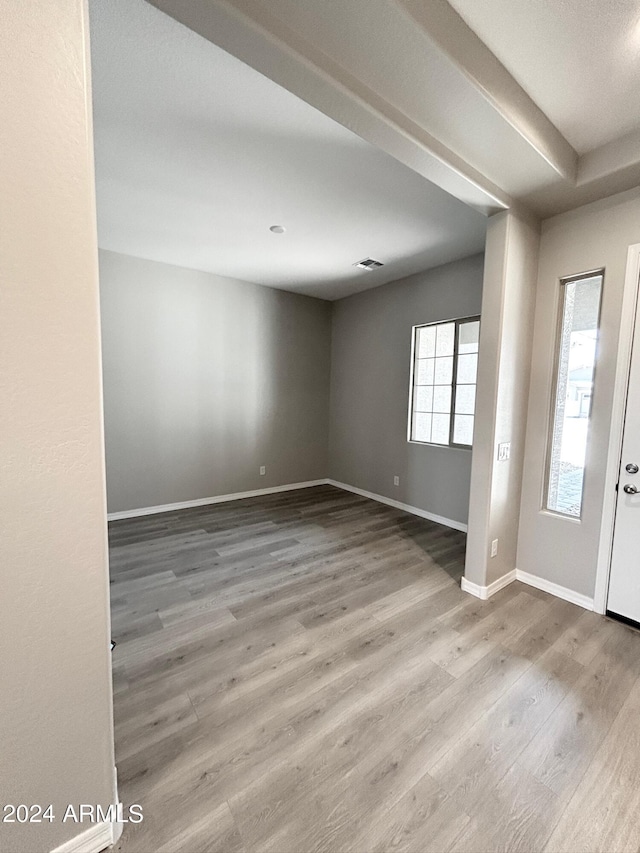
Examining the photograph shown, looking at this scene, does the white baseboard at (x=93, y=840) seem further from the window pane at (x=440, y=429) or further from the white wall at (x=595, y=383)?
the window pane at (x=440, y=429)

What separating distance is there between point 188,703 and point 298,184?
297cm

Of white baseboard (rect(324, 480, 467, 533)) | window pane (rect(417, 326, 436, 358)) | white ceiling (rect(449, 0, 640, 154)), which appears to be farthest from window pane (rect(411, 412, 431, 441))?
white ceiling (rect(449, 0, 640, 154))

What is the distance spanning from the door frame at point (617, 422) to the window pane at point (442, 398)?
1.75 metres

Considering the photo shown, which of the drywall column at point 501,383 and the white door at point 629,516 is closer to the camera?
the white door at point 629,516

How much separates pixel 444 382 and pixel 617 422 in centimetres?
187

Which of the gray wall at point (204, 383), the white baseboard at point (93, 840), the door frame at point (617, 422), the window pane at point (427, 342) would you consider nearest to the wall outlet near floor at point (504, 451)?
the door frame at point (617, 422)

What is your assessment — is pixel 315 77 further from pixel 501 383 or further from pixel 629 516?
pixel 629 516

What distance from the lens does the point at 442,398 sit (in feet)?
12.8

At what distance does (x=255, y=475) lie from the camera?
4754mm

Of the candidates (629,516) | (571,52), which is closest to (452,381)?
(629,516)

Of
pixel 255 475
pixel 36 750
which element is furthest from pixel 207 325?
pixel 36 750

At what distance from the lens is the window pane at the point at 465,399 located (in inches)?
142

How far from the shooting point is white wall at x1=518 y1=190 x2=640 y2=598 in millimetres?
2119

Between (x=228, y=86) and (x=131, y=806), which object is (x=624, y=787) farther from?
(x=228, y=86)
